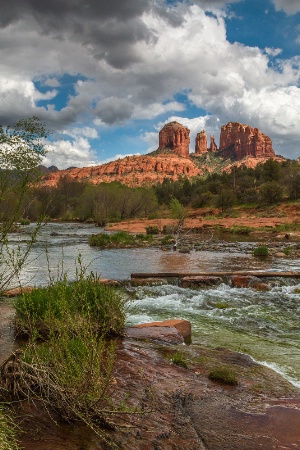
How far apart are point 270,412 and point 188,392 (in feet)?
3.67

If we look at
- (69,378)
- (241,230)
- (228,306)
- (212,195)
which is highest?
(212,195)

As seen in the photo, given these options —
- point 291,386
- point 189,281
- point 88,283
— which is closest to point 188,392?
point 291,386

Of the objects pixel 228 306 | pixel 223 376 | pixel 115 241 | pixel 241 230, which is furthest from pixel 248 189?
pixel 223 376

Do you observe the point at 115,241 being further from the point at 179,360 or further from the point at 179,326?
the point at 179,360

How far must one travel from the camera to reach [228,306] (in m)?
11.8

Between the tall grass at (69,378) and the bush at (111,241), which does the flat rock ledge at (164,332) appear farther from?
the bush at (111,241)

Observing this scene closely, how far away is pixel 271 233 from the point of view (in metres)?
36.7

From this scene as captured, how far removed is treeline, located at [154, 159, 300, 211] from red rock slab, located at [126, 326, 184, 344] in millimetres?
48478

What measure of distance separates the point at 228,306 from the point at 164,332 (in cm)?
405

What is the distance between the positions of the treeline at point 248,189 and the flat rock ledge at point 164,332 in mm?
48101

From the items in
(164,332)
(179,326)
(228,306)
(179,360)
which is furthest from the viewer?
(228,306)

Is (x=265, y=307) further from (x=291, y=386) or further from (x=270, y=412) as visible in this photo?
(x=270, y=412)

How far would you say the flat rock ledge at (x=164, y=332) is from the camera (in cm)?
799

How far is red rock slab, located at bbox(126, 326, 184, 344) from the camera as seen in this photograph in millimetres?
7953
